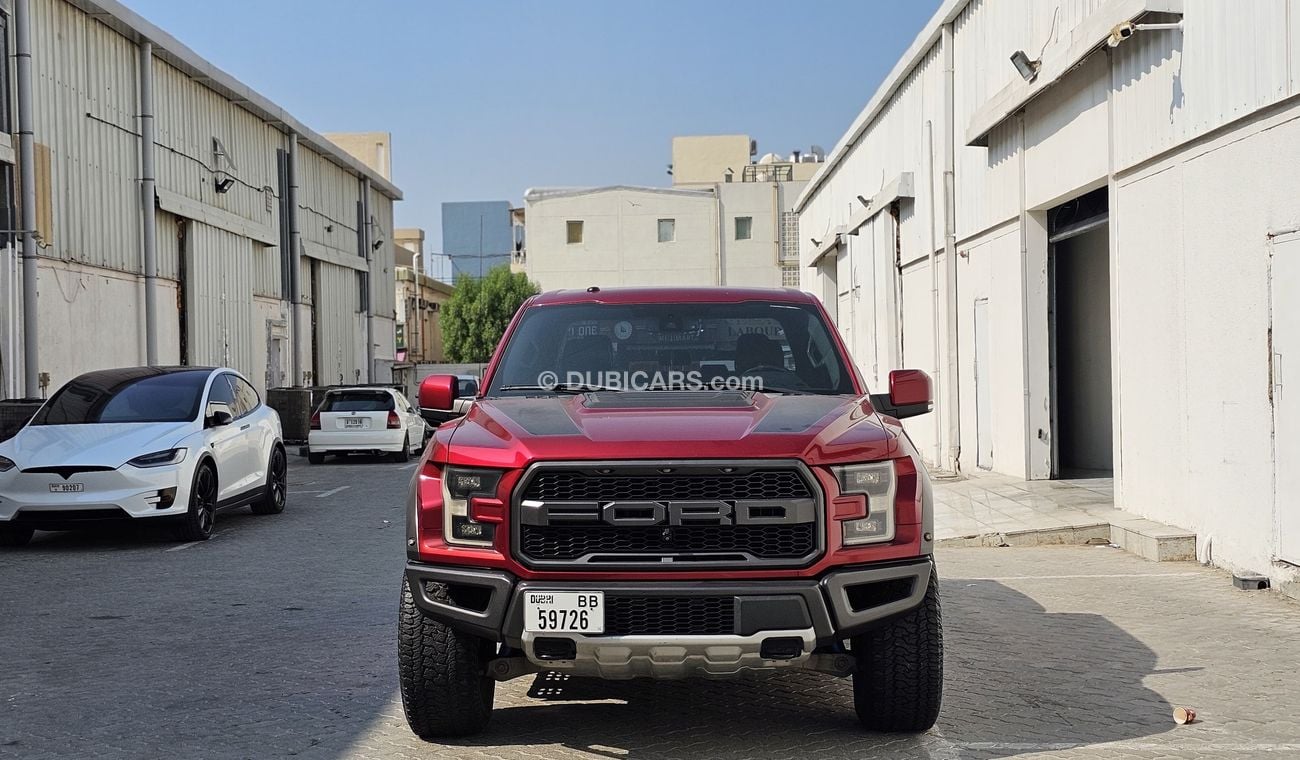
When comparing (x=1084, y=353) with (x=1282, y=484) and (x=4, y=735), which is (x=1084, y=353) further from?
(x=4, y=735)

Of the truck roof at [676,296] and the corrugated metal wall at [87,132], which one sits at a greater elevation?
the corrugated metal wall at [87,132]

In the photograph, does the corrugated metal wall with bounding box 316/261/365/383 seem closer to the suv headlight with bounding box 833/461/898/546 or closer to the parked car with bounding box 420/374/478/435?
the parked car with bounding box 420/374/478/435

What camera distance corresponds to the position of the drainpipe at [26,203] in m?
20.9

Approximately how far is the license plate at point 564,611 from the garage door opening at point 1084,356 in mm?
13412

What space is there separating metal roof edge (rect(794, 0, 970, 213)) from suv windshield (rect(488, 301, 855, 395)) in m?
13.0

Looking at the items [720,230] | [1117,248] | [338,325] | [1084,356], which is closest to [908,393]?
[1117,248]

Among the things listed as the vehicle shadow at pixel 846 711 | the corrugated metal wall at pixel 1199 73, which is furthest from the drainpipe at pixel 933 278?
the vehicle shadow at pixel 846 711

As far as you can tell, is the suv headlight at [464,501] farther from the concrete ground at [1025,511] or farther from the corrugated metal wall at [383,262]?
the corrugated metal wall at [383,262]

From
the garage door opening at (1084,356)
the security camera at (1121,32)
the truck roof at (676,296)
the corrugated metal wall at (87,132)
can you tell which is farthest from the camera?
the corrugated metal wall at (87,132)

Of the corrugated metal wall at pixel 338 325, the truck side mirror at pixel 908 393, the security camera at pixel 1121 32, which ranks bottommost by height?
the truck side mirror at pixel 908 393

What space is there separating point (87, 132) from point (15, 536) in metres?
13.4

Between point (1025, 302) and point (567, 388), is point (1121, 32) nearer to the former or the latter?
point (1025, 302)

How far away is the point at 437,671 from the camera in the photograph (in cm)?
515

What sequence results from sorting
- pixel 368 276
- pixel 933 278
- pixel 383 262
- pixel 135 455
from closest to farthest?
pixel 135 455 → pixel 933 278 → pixel 368 276 → pixel 383 262
